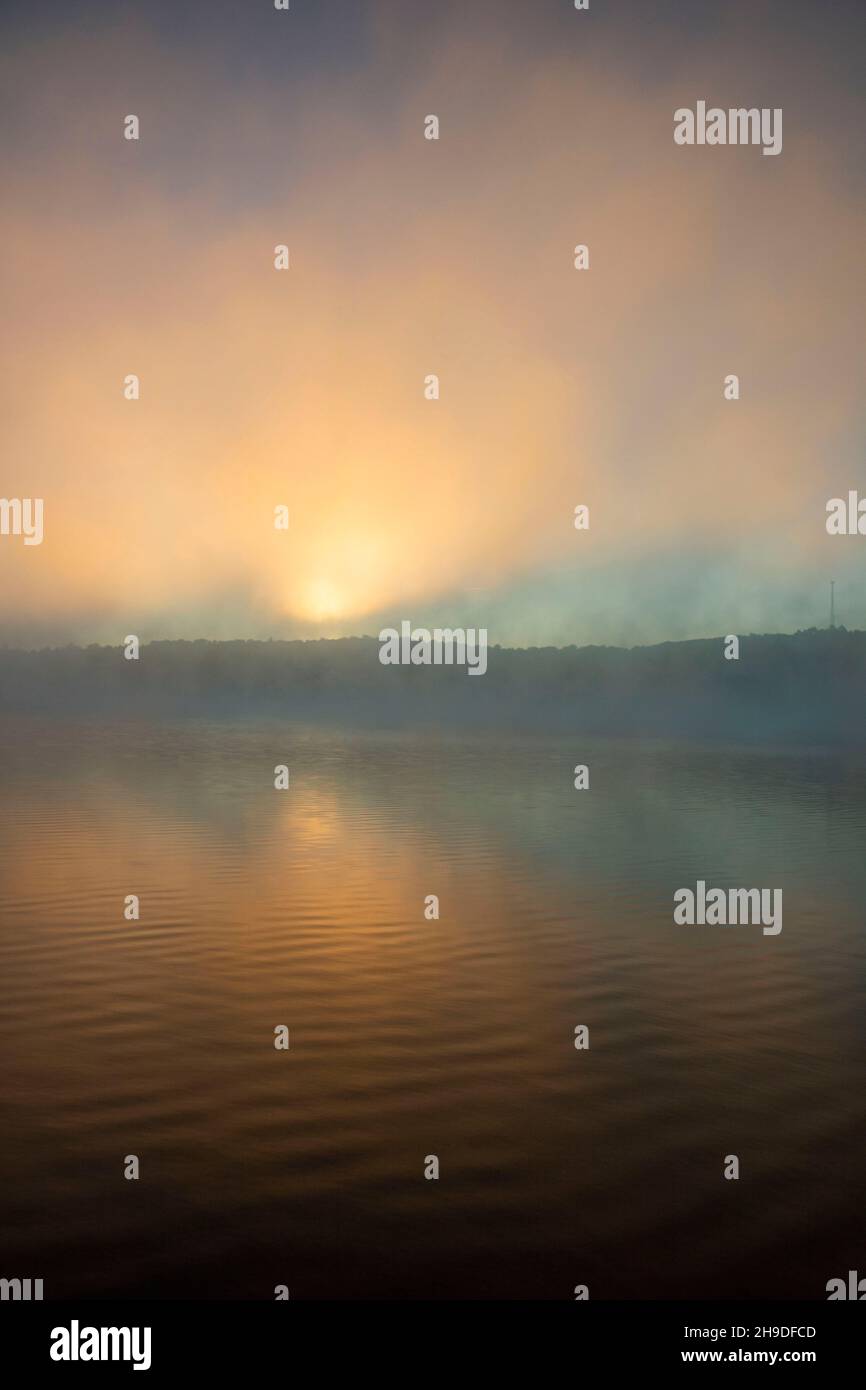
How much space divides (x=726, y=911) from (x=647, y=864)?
551 centimetres

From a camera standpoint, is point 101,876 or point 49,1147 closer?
point 49,1147

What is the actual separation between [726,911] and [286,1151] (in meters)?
11.5

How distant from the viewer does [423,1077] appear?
10219mm

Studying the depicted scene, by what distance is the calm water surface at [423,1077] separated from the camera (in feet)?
23.2

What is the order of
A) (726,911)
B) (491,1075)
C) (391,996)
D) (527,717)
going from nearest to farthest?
(491,1075) → (391,996) → (726,911) → (527,717)

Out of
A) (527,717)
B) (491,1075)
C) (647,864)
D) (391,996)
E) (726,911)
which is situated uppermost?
(527,717)

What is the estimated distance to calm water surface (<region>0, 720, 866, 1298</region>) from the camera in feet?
23.2

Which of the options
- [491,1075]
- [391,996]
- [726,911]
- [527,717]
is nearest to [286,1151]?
[491,1075]

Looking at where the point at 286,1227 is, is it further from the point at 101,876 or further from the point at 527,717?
the point at 527,717

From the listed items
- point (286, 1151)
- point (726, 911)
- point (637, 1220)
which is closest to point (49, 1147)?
point (286, 1151)

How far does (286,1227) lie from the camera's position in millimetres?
7297
